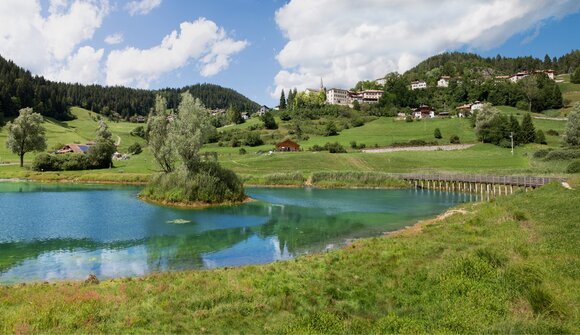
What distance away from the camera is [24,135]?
318 feet

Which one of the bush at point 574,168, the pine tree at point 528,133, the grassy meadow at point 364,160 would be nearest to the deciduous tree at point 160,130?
the grassy meadow at point 364,160

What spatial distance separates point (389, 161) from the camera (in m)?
101

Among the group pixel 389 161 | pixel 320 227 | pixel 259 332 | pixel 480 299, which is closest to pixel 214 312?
pixel 259 332

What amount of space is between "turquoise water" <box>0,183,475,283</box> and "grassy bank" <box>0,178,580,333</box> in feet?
22.9

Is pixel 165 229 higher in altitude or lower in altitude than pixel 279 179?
lower

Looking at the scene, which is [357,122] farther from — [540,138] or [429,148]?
Result: [540,138]

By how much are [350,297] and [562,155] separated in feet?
278

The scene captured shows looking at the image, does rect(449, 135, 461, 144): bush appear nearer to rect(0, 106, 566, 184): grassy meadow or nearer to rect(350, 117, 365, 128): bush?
rect(0, 106, 566, 184): grassy meadow

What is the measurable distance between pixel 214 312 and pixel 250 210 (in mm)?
36779

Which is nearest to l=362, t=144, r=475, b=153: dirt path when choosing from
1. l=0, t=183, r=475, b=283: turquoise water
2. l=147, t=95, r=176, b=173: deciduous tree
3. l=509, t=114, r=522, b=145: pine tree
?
l=509, t=114, r=522, b=145: pine tree

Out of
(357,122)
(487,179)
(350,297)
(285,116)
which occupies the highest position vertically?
(285,116)

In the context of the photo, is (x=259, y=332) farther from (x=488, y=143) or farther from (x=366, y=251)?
(x=488, y=143)

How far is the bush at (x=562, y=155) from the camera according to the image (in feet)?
261

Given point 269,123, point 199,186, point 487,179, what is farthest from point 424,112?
point 199,186
